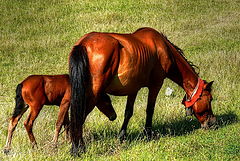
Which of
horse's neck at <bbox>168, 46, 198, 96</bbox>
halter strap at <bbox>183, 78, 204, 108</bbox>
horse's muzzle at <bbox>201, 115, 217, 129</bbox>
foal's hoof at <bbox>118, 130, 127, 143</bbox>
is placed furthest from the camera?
horse's muzzle at <bbox>201, 115, 217, 129</bbox>

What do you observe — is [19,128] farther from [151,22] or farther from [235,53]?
[151,22]

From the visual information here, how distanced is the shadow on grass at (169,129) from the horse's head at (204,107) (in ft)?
0.81

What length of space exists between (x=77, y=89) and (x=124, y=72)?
0.96 meters

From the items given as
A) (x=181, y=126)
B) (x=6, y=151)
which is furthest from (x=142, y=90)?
(x=6, y=151)

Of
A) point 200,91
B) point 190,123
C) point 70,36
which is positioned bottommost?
point 70,36

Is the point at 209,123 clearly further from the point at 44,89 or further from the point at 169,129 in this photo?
the point at 44,89

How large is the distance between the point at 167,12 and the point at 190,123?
725 inches

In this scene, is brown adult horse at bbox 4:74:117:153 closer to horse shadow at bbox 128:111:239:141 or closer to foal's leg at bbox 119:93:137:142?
foal's leg at bbox 119:93:137:142

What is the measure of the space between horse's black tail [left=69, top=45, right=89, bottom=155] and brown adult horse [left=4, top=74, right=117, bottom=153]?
1.54 ft

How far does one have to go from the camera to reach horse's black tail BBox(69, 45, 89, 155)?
25.9ft

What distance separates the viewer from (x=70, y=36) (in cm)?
2441

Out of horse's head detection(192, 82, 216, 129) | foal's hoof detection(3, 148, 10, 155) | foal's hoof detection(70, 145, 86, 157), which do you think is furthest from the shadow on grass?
foal's hoof detection(3, 148, 10, 155)

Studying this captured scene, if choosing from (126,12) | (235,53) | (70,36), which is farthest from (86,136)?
(126,12)

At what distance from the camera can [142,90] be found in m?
14.3
